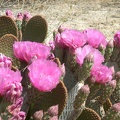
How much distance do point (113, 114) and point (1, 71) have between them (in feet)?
1.72

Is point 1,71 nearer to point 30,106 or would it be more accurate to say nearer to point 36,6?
point 30,106

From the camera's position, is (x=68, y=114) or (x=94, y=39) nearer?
(x=68, y=114)

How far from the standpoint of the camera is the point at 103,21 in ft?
23.8

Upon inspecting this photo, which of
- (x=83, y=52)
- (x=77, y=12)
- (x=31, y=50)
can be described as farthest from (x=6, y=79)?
(x=77, y=12)

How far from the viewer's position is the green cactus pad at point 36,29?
2.39 meters

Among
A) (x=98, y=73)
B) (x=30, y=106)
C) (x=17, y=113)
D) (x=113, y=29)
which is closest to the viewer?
(x=17, y=113)

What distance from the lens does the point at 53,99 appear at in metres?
1.54

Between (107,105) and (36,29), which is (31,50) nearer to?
(107,105)

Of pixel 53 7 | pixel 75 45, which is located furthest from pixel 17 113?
pixel 53 7

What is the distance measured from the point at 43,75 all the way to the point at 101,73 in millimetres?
403

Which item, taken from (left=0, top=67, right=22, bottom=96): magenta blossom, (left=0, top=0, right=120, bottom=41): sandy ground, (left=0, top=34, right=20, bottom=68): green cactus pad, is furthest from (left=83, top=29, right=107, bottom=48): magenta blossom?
(left=0, top=0, right=120, bottom=41): sandy ground

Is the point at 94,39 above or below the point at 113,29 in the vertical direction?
above

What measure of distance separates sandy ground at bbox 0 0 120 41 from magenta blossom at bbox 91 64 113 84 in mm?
3975

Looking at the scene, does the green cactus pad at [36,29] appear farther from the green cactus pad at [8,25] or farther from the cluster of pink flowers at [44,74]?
the cluster of pink flowers at [44,74]
